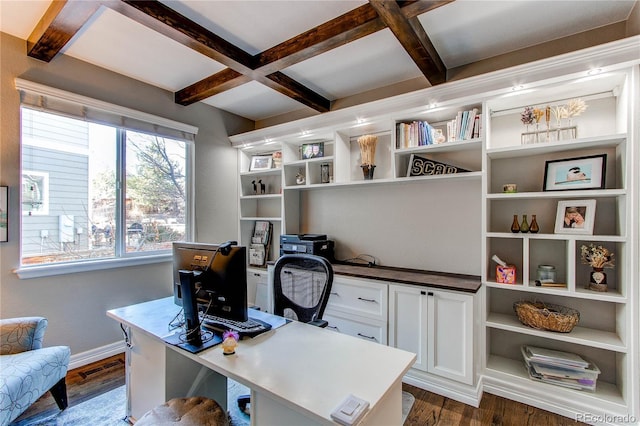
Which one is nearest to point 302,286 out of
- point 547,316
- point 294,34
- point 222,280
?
point 222,280

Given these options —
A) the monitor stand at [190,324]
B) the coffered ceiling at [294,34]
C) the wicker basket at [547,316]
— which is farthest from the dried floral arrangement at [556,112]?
the monitor stand at [190,324]

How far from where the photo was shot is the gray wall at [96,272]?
229 centimetres

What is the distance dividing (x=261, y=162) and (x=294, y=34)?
75.8 inches

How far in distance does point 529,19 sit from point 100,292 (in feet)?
13.5

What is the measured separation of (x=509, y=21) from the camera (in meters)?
2.06

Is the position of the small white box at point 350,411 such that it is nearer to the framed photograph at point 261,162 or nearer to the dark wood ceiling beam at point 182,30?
the dark wood ceiling beam at point 182,30

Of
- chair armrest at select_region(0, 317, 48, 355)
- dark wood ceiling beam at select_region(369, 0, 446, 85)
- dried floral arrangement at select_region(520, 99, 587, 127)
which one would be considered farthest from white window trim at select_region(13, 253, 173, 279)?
dried floral arrangement at select_region(520, 99, 587, 127)

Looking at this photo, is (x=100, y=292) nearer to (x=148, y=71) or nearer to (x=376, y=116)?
(x=148, y=71)

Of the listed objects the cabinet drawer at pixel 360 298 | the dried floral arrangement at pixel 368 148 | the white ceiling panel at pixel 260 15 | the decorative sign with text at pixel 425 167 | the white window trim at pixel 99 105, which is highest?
the white ceiling panel at pixel 260 15

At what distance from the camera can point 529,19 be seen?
6.70 feet

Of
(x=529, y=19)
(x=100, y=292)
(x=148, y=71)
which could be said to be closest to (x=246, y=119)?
(x=148, y=71)

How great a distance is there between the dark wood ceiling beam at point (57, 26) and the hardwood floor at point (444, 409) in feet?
8.56

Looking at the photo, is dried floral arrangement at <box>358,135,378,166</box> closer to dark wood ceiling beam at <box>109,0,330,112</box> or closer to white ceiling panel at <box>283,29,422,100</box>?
white ceiling panel at <box>283,29,422,100</box>

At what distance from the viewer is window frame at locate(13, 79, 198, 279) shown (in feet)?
7.83
